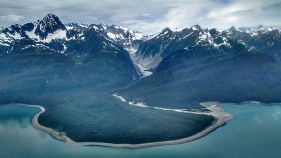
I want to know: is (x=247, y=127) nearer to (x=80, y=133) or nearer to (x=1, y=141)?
(x=80, y=133)

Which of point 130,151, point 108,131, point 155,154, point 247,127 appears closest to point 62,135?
point 108,131

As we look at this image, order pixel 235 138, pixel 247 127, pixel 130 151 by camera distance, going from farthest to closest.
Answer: pixel 247 127
pixel 235 138
pixel 130 151

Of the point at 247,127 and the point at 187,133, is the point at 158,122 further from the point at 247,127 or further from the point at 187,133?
the point at 247,127

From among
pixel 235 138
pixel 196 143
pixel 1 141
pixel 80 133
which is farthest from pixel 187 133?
pixel 1 141

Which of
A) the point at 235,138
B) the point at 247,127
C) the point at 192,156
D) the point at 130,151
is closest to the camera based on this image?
the point at 192,156

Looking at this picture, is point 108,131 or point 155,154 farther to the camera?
point 108,131

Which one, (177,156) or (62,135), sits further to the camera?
(62,135)

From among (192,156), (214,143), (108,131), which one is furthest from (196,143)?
(108,131)
